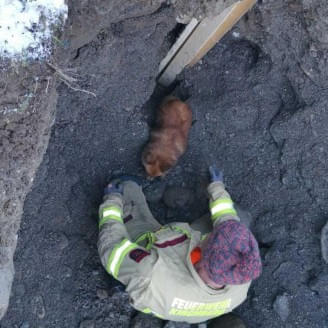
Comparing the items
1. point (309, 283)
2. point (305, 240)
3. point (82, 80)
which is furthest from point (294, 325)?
point (82, 80)

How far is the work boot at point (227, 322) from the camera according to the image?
4055 mm

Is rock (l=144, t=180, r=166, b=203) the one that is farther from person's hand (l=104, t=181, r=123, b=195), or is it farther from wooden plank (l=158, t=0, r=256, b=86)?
wooden plank (l=158, t=0, r=256, b=86)

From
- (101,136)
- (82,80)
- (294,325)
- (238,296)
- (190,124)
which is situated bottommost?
(294,325)

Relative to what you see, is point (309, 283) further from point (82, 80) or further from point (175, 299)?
point (82, 80)

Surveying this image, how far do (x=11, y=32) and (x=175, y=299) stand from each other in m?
2.09

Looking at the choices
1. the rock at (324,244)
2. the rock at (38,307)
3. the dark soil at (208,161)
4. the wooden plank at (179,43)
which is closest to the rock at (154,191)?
the dark soil at (208,161)

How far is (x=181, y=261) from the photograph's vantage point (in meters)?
3.70

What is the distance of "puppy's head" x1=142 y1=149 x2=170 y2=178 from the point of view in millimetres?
4289

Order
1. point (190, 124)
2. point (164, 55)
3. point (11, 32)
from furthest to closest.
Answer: point (190, 124), point (164, 55), point (11, 32)

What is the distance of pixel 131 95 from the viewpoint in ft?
13.3

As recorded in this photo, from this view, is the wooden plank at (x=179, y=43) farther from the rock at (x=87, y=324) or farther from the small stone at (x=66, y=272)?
the rock at (x=87, y=324)

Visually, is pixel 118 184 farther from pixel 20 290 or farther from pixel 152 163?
pixel 20 290

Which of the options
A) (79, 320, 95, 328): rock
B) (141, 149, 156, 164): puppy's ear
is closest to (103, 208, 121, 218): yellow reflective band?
(141, 149, 156, 164): puppy's ear

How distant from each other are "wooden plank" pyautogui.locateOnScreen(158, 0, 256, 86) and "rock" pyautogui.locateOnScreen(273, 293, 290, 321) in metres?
2.09
